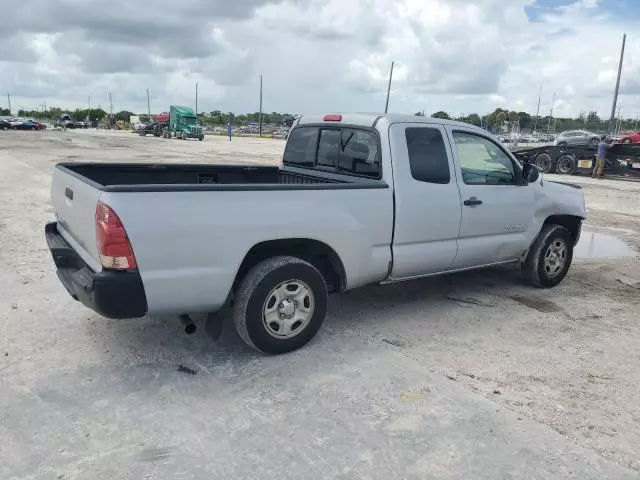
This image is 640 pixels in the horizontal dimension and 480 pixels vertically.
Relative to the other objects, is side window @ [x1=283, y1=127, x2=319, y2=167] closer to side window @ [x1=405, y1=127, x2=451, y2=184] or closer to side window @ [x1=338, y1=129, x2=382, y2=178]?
side window @ [x1=338, y1=129, x2=382, y2=178]

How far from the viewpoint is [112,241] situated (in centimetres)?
352

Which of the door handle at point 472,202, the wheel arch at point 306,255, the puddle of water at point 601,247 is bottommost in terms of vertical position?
the puddle of water at point 601,247

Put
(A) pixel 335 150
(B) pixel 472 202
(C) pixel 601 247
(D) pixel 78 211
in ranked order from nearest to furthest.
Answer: (D) pixel 78 211 < (B) pixel 472 202 < (A) pixel 335 150 < (C) pixel 601 247

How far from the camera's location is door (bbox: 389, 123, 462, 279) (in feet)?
15.9

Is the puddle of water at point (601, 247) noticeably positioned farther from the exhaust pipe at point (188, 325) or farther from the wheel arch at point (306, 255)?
the exhaust pipe at point (188, 325)

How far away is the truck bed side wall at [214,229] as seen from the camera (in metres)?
3.60

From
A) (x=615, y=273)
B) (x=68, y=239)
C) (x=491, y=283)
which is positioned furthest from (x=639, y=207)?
(x=68, y=239)

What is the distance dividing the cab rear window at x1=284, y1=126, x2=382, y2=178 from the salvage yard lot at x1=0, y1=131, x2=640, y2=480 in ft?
4.50

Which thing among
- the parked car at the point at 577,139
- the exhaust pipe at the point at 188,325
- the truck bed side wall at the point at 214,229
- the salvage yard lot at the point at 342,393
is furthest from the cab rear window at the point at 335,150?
the parked car at the point at 577,139

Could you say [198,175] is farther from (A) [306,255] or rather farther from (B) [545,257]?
(B) [545,257]

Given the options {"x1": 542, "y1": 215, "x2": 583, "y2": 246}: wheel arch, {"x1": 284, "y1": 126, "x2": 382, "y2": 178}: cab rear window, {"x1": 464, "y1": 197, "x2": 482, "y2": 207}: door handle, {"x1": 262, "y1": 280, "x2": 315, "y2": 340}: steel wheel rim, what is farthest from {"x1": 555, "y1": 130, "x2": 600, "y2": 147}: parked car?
{"x1": 262, "y1": 280, "x2": 315, "y2": 340}: steel wheel rim

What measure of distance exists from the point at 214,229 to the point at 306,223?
0.74m

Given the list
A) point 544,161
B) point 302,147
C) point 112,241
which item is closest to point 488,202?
point 302,147

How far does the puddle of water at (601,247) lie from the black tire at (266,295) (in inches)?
213
